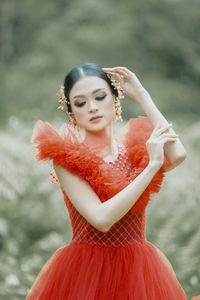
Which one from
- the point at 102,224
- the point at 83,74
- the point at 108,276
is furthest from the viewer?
the point at 83,74

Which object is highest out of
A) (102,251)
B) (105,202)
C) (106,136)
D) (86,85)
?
(86,85)

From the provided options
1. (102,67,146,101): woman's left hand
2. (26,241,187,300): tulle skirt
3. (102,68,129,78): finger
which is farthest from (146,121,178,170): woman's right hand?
(26,241,187,300): tulle skirt

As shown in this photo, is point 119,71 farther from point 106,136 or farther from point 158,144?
point 158,144

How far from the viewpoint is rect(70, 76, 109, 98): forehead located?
7.50ft

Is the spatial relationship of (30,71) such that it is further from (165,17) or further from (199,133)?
(199,133)

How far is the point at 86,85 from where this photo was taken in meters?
2.29

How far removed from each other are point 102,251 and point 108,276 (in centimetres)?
13

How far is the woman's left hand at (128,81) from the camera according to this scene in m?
2.32

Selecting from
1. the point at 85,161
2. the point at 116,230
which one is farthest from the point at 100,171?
the point at 116,230

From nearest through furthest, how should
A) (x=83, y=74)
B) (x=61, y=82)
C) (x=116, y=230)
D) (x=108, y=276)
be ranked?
(x=108, y=276), (x=116, y=230), (x=83, y=74), (x=61, y=82)

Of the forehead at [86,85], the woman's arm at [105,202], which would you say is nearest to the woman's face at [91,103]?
the forehead at [86,85]

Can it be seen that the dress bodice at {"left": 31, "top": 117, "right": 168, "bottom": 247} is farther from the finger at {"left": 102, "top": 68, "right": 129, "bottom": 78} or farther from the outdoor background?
the outdoor background

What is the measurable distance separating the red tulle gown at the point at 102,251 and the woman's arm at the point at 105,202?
0.21 ft

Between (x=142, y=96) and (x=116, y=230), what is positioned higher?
(x=142, y=96)
